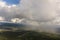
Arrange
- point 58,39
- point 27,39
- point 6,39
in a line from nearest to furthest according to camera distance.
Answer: point 6,39 → point 27,39 → point 58,39

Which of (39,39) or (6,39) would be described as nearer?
(6,39)

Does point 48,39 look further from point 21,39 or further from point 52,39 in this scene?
point 21,39

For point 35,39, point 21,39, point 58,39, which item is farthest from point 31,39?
point 58,39

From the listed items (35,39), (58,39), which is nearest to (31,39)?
(35,39)

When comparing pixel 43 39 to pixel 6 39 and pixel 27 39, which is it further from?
pixel 6 39

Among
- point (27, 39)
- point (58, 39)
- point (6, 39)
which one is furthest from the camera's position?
point (58, 39)

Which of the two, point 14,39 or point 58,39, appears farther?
point 58,39

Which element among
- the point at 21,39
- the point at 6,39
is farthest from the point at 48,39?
the point at 6,39
